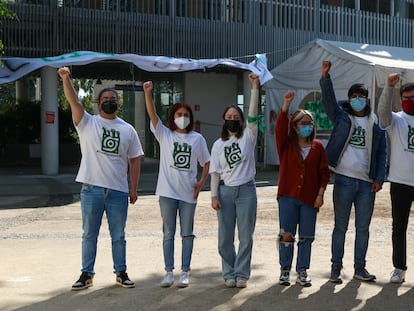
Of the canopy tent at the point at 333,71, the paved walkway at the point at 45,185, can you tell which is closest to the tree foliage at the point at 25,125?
the paved walkway at the point at 45,185

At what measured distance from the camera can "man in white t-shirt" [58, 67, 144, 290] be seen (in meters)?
5.51

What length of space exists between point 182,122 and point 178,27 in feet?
45.5

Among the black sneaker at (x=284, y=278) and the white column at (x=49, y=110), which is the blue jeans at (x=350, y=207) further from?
the white column at (x=49, y=110)

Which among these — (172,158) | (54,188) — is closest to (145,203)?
(54,188)

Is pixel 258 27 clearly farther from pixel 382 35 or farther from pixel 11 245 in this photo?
pixel 11 245

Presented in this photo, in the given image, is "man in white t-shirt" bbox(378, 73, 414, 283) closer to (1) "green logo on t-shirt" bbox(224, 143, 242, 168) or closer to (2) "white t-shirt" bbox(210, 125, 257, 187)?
(2) "white t-shirt" bbox(210, 125, 257, 187)

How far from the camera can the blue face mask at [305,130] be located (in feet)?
18.4

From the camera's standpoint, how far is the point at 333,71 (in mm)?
18125

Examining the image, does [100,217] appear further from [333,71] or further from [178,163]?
[333,71]

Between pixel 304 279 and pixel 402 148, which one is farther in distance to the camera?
pixel 402 148

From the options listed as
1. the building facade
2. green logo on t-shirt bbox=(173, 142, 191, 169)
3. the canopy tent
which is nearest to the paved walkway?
the canopy tent

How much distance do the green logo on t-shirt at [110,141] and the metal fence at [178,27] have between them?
42.1 ft

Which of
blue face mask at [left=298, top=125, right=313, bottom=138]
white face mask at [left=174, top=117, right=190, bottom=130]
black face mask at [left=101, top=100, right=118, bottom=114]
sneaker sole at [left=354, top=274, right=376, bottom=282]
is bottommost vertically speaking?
sneaker sole at [left=354, top=274, right=376, bottom=282]

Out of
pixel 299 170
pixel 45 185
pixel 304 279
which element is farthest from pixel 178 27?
pixel 304 279
